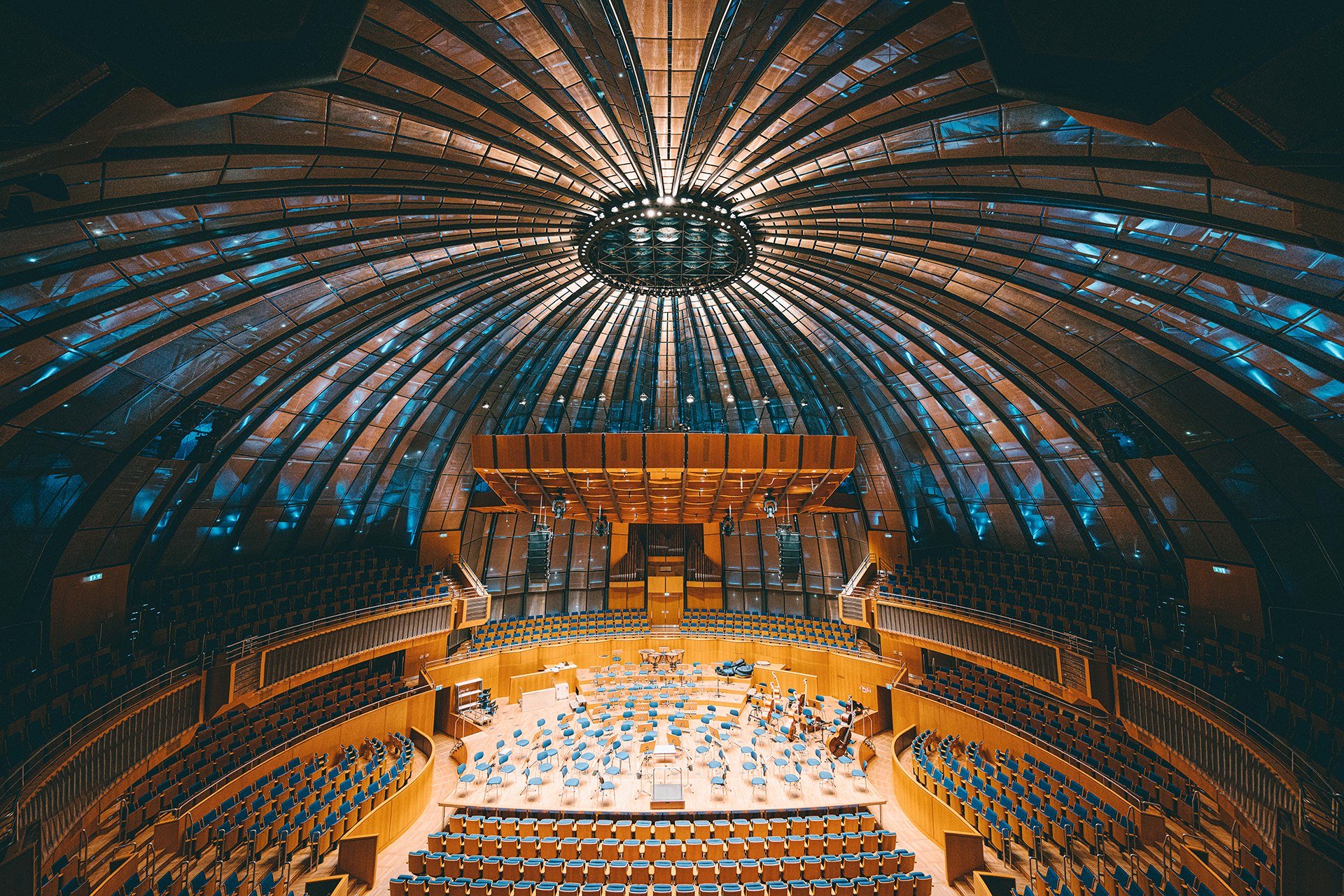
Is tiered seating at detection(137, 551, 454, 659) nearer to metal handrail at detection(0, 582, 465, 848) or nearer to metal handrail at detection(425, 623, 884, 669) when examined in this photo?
metal handrail at detection(0, 582, 465, 848)

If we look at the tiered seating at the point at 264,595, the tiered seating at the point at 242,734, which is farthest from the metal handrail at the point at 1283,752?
the tiered seating at the point at 264,595

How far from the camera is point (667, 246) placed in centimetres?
1561

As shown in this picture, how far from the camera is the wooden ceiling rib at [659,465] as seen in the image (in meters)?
16.5

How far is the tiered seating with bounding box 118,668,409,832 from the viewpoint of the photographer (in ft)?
50.8

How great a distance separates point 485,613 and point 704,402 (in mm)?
15916

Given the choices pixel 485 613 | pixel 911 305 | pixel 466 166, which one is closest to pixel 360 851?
pixel 485 613

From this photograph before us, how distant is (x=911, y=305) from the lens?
16984 mm

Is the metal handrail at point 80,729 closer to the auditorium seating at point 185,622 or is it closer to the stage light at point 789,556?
the auditorium seating at point 185,622

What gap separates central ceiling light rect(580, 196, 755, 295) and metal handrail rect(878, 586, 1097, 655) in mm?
16737

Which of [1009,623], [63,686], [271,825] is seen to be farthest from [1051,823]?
[63,686]

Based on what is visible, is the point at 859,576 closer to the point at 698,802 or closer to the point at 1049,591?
the point at 1049,591

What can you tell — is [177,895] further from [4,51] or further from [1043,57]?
[1043,57]

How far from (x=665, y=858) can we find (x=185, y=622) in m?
17.6

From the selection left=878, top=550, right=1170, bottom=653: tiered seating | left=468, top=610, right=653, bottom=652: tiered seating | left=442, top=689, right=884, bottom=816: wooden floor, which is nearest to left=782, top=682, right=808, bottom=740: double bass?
left=442, top=689, right=884, bottom=816: wooden floor
